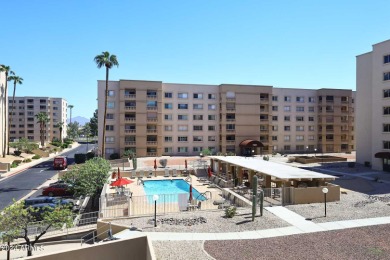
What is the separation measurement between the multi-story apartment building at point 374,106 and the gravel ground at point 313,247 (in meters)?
31.4

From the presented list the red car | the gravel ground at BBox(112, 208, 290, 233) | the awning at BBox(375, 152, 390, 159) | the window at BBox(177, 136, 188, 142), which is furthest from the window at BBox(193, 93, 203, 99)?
the gravel ground at BBox(112, 208, 290, 233)

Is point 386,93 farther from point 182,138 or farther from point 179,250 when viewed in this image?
point 179,250

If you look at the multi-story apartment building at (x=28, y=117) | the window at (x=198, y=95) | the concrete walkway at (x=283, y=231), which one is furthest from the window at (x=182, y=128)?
the multi-story apartment building at (x=28, y=117)

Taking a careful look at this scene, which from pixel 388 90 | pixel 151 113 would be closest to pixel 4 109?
pixel 151 113

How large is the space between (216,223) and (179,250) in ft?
15.3

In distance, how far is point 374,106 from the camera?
1809 inches

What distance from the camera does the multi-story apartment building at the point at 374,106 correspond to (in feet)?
144

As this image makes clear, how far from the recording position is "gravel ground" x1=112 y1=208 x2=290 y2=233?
57.0ft

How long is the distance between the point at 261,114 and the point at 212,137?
1354cm

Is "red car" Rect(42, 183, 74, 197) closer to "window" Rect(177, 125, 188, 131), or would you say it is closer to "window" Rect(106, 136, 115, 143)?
"window" Rect(106, 136, 115, 143)

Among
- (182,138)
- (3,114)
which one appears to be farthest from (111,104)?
(3,114)

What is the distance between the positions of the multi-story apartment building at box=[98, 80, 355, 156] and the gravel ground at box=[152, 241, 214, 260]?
48524mm

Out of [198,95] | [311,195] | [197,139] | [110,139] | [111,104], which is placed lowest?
[311,195]

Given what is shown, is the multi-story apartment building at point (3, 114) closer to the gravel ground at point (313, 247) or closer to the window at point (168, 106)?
the window at point (168, 106)
